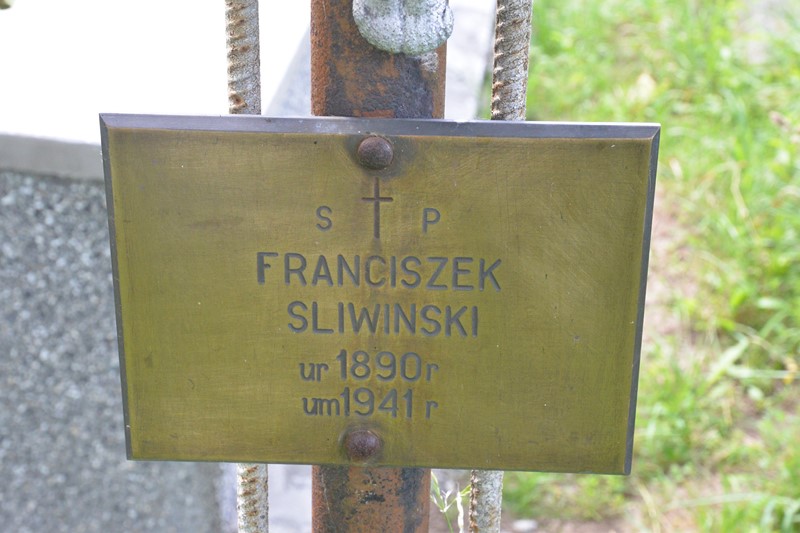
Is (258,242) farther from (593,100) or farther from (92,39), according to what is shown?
(593,100)

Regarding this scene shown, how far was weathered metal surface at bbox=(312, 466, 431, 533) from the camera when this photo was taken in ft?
3.15

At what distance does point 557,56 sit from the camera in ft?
13.2

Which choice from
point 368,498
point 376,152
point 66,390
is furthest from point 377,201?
point 66,390

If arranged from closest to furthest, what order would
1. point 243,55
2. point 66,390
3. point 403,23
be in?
point 403,23 < point 243,55 < point 66,390

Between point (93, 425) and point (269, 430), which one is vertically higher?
point (269, 430)

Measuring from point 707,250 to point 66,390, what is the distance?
6.20 feet

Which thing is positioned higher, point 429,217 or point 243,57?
point 243,57

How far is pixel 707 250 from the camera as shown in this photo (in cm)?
272

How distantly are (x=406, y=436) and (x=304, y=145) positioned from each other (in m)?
0.31

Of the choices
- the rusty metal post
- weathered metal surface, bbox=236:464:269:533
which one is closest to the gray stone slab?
→ weathered metal surface, bbox=236:464:269:533

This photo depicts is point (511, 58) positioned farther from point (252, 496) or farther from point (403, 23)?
point (252, 496)

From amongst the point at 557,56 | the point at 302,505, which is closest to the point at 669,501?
the point at 302,505

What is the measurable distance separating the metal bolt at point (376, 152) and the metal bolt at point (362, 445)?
0.90 ft

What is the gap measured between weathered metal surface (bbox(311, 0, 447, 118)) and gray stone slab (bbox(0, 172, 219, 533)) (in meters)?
0.89
